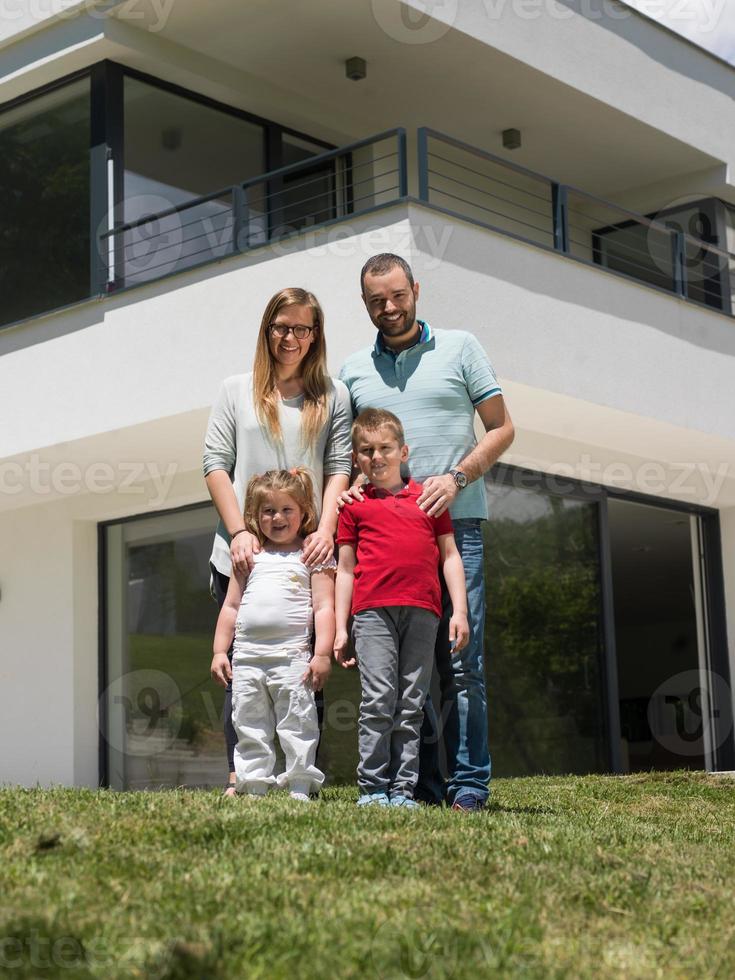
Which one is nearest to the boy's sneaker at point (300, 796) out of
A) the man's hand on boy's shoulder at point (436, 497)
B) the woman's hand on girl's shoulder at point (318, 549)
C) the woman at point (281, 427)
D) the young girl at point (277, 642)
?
the young girl at point (277, 642)

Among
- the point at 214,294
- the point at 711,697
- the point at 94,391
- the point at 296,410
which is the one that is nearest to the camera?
the point at 296,410

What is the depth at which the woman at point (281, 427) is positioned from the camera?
575 centimetres

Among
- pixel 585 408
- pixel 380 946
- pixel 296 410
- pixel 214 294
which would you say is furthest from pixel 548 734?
pixel 380 946

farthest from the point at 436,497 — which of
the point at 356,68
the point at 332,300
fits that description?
the point at 356,68

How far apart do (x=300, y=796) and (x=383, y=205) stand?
5.06 m

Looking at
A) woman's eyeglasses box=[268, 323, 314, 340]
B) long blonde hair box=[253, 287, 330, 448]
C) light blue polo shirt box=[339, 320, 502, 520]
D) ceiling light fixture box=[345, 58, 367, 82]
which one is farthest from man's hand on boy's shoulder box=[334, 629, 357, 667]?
ceiling light fixture box=[345, 58, 367, 82]

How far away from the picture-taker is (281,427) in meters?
5.79

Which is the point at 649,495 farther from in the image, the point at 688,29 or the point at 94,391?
the point at 94,391

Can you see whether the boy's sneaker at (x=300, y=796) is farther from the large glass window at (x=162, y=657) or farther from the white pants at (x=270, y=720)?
the large glass window at (x=162, y=657)

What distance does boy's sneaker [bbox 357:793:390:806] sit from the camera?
5168 millimetres

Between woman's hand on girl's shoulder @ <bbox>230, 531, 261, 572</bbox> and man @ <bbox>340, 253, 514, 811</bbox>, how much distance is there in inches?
29.3

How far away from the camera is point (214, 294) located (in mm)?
10008

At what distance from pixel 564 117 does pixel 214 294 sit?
466 centimetres

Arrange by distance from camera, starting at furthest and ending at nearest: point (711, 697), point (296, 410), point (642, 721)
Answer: point (642, 721) → point (711, 697) → point (296, 410)
